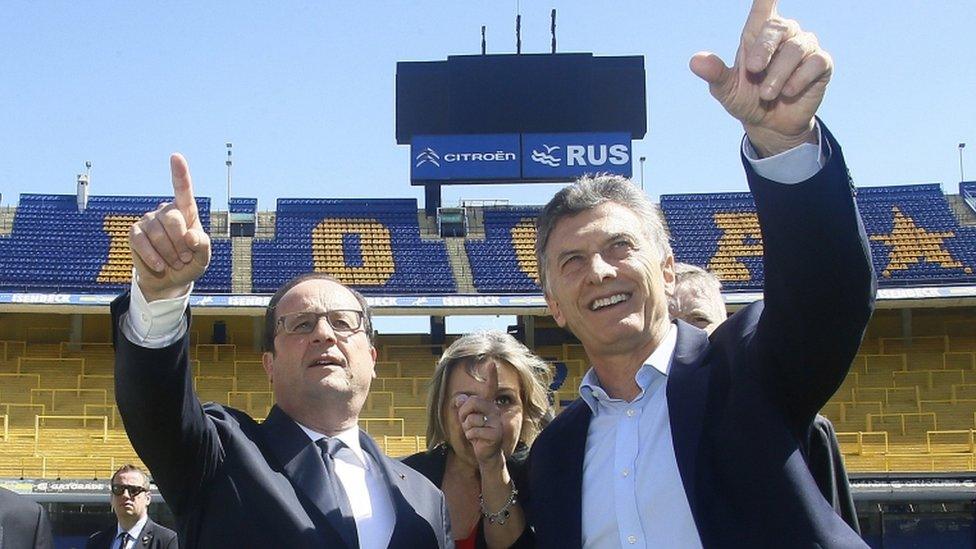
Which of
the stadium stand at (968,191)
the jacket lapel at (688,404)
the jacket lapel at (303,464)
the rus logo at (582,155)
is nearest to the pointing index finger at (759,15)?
the jacket lapel at (688,404)

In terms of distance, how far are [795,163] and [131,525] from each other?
20.2 feet

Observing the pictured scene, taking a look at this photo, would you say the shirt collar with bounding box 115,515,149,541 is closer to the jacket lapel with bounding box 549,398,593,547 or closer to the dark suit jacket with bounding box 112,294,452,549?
the dark suit jacket with bounding box 112,294,452,549

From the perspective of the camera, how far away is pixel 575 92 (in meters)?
24.5

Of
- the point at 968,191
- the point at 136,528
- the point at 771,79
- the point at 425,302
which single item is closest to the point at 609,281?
the point at 771,79

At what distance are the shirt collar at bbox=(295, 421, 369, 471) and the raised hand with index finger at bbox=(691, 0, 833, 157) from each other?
1559 millimetres

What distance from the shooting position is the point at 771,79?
208 centimetres

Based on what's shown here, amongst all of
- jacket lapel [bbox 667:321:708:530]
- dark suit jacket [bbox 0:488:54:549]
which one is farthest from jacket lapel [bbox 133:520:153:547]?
jacket lapel [bbox 667:321:708:530]

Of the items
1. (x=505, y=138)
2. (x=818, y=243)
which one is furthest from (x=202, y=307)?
(x=818, y=243)

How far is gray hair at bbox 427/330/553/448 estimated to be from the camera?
371 centimetres

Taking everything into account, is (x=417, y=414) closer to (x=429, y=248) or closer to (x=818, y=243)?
(x=429, y=248)

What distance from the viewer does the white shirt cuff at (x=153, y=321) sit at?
2527 millimetres

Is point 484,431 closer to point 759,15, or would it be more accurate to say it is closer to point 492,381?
point 492,381

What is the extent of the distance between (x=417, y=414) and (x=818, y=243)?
18.1 m

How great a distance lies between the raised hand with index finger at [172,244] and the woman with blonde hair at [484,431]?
47.9 inches
